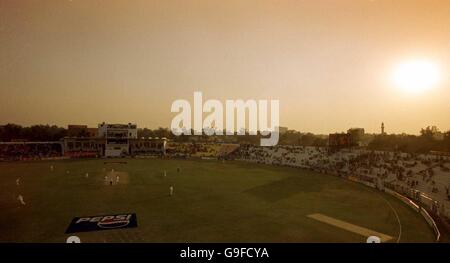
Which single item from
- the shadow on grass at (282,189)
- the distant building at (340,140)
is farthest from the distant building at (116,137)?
the shadow on grass at (282,189)

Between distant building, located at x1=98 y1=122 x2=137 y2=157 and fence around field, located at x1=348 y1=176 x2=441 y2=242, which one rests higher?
distant building, located at x1=98 y1=122 x2=137 y2=157

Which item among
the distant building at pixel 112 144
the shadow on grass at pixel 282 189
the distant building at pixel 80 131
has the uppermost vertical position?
the distant building at pixel 80 131

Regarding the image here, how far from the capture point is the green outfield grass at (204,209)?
71.3 ft

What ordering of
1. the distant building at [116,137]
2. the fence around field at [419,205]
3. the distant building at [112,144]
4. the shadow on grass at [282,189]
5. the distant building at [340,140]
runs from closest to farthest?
the fence around field at [419,205] < the shadow on grass at [282,189] < the distant building at [340,140] < the distant building at [112,144] < the distant building at [116,137]

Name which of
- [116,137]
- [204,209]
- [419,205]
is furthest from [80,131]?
[419,205]

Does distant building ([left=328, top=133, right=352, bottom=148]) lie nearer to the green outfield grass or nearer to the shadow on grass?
the green outfield grass

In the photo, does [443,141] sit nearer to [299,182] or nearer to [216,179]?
[299,182]

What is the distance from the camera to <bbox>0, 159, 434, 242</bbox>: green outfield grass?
21719 mm

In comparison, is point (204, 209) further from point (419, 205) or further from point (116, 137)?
point (116, 137)

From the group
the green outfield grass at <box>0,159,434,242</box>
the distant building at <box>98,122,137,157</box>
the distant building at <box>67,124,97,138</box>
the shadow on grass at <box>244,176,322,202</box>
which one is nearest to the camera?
the green outfield grass at <box>0,159,434,242</box>

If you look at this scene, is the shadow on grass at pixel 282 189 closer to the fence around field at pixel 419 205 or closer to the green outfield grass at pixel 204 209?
the green outfield grass at pixel 204 209

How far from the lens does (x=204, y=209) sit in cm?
2922

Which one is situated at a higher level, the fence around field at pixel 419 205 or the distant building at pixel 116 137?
the distant building at pixel 116 137

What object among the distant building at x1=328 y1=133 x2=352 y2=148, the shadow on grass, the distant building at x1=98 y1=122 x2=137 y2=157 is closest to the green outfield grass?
the shadow on grass
